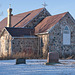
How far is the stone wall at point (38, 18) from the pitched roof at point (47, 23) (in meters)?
1.11

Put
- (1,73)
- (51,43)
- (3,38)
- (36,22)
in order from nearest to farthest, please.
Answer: (1,73) → (51,43) → (3,38) → (36,22)

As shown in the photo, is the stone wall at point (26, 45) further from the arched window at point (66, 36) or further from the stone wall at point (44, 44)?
the arched window at point (66, 36)

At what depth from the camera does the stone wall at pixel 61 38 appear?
28778 mm

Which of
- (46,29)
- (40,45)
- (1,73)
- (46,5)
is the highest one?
(46,5)

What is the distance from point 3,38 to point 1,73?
18969 millimetres

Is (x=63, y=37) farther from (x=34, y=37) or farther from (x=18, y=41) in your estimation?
(x=18, y=41)

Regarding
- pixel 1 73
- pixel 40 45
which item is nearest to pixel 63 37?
pixel 40 45

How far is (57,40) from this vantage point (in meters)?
29.1

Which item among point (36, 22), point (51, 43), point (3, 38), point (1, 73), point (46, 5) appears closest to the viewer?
point (1, 73)

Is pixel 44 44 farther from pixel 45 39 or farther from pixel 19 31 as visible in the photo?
pixel 19 31

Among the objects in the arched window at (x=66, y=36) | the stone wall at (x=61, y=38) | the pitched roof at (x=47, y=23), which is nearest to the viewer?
the stone wall at (x=61, y=38)

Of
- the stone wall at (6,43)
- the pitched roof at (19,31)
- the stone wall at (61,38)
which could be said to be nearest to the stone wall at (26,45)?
the pitched roof at (19,31)

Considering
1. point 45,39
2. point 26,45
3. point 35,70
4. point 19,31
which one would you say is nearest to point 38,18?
point 19,31

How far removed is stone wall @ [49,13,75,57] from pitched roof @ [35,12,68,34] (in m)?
0.69
